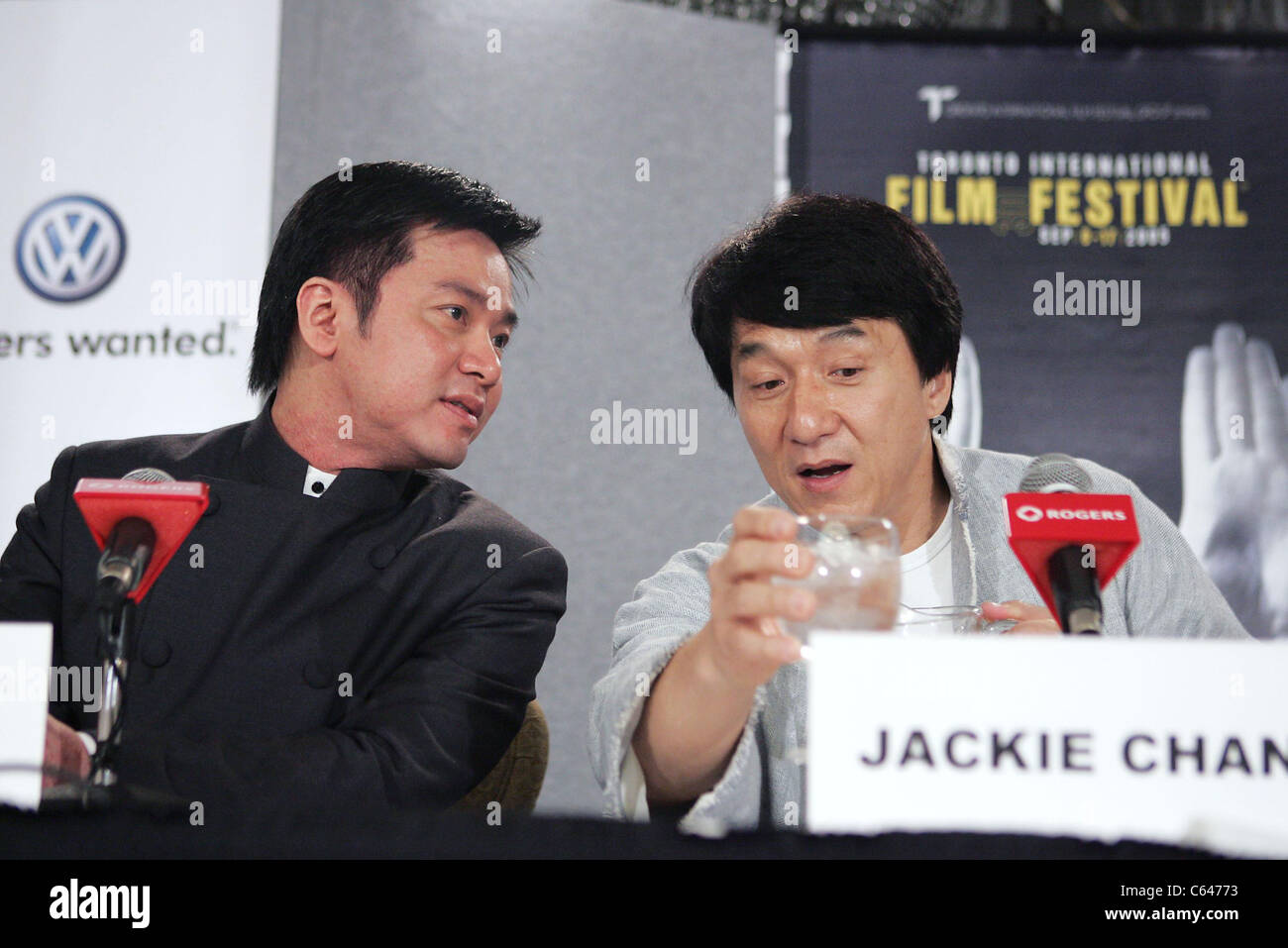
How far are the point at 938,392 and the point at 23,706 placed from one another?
109 centimetres

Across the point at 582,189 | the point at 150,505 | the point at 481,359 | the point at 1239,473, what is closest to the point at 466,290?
the point at 481,359

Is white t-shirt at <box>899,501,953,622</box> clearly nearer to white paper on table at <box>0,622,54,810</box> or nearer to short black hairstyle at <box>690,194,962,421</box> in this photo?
short black hairstyle at <box>690,194,962,421</box>

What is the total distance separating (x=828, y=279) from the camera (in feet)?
4.52

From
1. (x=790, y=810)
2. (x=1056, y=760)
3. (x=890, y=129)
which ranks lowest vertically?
(x=790, y=810)

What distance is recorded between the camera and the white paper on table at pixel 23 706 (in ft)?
2.38

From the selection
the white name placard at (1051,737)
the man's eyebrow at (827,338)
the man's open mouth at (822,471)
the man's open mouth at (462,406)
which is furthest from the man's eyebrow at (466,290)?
the white name placard at (1051,737)

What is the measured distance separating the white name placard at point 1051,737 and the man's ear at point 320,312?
3.68ft

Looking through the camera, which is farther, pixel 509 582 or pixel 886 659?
pixel 509 582

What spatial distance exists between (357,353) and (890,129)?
135 cm

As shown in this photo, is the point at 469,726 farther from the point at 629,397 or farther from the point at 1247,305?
the point at 1247,305

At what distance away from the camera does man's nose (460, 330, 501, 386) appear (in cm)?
160
